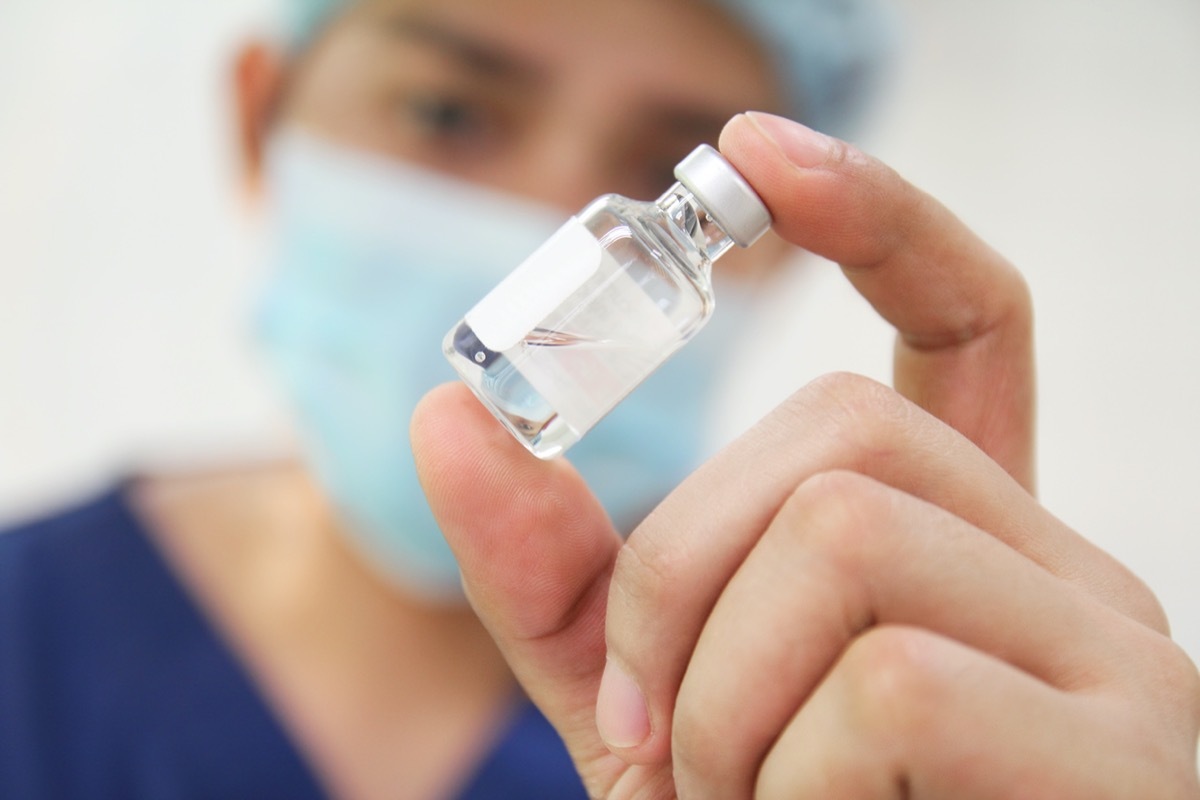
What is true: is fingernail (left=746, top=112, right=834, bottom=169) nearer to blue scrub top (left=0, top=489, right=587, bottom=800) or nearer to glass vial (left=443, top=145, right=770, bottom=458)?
glass vial (left=443, top=145, right=770, bottom=458)

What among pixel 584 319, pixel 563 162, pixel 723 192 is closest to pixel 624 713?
pixel 584 319

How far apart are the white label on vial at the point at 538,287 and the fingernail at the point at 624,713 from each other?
0.96 feet

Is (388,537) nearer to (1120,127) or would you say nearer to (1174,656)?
(1174,656)

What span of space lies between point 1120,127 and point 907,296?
1.89m

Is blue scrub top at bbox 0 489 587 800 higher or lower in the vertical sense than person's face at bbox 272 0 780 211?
lower

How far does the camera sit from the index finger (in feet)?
2.46

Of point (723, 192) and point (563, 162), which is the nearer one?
point (723, 192)

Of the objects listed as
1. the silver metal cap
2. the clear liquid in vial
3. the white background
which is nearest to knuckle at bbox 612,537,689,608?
the clear liquid in vial

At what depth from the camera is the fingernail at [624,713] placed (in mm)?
708

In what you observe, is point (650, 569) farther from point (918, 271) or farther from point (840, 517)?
point (918, 271)

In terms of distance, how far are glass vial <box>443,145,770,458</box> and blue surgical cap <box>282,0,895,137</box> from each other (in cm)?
97

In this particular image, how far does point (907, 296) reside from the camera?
2.71 ft

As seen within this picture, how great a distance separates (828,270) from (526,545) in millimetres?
1816

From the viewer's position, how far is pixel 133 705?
165 cm
